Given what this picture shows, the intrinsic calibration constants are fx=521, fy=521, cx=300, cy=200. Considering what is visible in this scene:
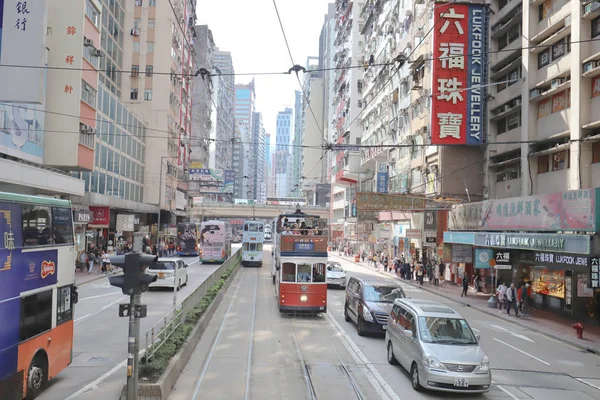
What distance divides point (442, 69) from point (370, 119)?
100 feet

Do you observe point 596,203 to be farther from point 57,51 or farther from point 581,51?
point 57,51

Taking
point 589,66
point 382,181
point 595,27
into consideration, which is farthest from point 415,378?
point 382,181

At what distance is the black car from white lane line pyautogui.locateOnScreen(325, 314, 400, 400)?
2.41ft

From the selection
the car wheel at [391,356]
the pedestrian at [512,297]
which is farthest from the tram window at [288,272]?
the pedestrian at [512,297]

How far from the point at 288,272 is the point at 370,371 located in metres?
8.06

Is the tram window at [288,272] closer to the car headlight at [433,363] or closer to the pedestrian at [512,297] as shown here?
the car headlight at [433,363]

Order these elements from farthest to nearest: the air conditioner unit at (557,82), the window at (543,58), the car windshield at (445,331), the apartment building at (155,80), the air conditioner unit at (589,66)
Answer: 1. the apartment building at (155,80)
2. the window at (543,58)
3. the air conditioner unit at (557,82)
4. the air conditioner unit at (589,66)
5. the car windshield at (445,331)

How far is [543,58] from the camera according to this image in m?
27.7

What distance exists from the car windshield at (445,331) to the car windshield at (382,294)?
5.28 m

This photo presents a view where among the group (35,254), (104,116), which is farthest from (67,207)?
(104,116)

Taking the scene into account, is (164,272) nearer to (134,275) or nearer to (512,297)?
(512,297)

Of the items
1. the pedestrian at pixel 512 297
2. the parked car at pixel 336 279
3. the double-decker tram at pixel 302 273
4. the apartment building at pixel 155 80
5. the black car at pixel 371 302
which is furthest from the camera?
the apartment building at pixel 155 80

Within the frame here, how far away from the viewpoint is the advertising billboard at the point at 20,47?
40.4 feet

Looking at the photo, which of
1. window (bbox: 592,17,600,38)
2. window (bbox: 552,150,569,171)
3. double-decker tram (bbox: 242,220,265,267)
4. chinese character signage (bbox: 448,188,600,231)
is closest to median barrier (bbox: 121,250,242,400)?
chinese character signage (bbox: 448,188,600,231)
